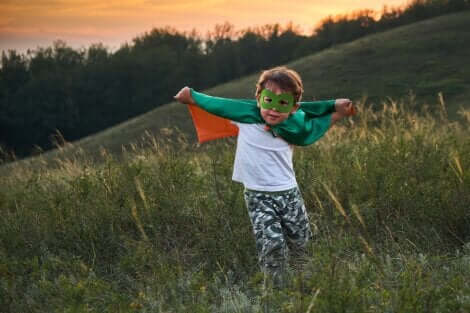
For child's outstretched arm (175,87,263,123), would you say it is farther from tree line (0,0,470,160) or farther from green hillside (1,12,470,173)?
tree line (0,0,470,160)

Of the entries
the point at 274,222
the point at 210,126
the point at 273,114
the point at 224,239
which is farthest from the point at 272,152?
the point at 224,239

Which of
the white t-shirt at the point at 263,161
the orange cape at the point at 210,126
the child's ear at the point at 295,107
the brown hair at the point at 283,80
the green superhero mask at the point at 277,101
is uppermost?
the brown hair at the point at 283,80

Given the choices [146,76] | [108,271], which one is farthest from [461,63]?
[146,76]

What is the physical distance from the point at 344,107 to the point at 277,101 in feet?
1.63

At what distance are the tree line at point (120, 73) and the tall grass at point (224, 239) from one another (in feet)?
169

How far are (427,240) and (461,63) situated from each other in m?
32.0

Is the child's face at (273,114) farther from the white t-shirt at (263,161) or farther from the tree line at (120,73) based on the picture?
the tree line at (120,73)

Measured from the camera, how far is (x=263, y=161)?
155 inches

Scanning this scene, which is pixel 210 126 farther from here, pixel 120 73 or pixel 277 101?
pixel 120 73

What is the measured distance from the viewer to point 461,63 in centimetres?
3359

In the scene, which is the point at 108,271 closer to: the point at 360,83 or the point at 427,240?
the point at 427,240

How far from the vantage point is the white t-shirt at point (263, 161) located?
394 cm

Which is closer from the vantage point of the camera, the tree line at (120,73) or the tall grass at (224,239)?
the tall grass at (224,239)

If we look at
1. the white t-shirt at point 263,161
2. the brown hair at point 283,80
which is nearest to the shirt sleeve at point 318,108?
the brown hair at point 283,80
